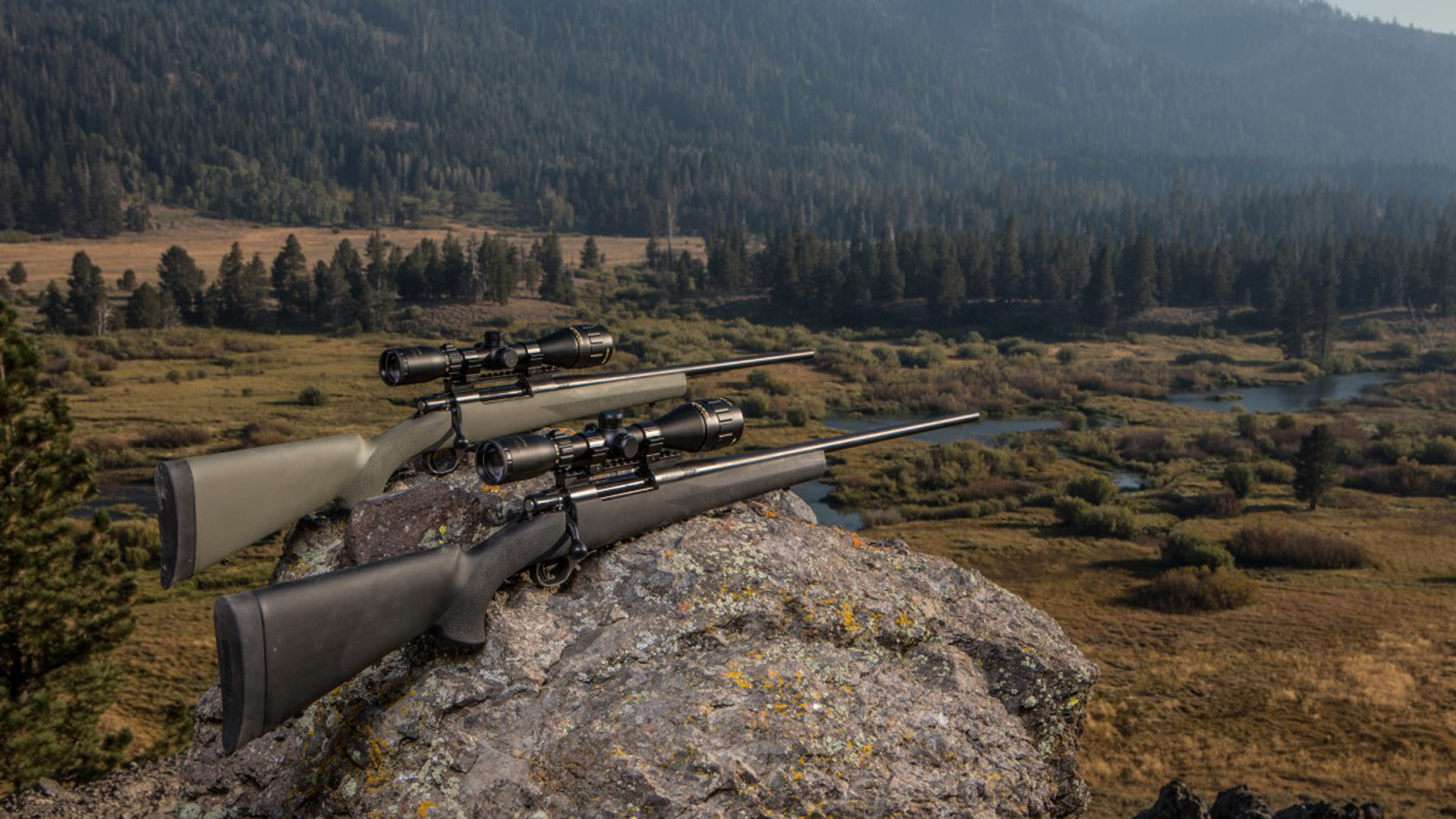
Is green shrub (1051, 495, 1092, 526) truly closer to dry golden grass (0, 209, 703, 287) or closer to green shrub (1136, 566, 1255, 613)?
green shrub (1136, 566, 1255, 613)

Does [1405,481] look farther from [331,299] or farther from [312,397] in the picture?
[331,299]

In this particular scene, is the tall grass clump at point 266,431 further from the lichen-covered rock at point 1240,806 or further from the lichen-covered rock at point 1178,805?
the lichen-covered rock at point 1240,806

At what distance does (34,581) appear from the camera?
17484 millimetres

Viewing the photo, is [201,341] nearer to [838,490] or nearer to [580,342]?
[838,490]

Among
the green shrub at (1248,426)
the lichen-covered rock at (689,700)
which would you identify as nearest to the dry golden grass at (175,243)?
the green shrub at (1248,426)

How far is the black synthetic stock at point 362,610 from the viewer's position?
16.5 feet

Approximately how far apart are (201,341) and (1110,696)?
94.8 m

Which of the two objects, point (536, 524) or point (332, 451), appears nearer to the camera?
point (536, 524)

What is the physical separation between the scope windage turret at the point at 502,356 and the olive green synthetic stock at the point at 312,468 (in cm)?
37

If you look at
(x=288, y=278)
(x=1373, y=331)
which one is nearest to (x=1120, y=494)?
(x=288, y=278)

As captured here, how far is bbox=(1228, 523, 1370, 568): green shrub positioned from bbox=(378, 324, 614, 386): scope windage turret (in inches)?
1654

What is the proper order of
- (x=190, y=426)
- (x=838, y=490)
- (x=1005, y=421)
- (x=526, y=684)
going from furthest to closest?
(x=1005, y=421) < (x=190, y=426) < (x=838, y=490) < (x=526, y=684)

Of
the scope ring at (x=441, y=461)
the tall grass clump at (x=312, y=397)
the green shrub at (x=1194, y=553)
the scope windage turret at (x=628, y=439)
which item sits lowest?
the green shrub at (x=1194, y=553)

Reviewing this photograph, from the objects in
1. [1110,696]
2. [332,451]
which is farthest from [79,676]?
[1110,696]
